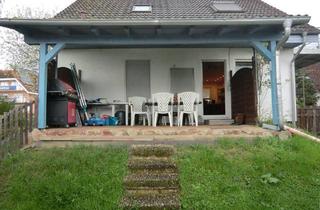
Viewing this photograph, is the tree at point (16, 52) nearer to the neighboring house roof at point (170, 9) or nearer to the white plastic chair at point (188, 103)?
the neighboring house roof at point (170, 9)

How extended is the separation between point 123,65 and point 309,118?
21.2 feet

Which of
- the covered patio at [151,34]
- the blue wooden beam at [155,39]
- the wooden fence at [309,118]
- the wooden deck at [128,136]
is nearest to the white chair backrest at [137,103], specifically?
the covered patio at [151,34]

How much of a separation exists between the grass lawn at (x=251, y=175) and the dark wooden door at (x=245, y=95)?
2400 mm

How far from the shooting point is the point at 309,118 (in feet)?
33.0

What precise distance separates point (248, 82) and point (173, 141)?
353 cm

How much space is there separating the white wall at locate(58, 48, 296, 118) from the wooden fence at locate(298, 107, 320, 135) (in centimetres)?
74

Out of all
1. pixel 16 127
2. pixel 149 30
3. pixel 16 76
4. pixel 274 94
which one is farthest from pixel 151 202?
pixel 16 76

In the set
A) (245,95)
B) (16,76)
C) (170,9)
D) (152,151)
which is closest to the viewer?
(152,151)

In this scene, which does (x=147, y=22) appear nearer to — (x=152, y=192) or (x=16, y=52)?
(x=152, y=192)

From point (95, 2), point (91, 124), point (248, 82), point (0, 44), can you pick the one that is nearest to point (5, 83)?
point (0, 44)

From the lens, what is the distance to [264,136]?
6.23 m

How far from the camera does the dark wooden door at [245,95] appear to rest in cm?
816

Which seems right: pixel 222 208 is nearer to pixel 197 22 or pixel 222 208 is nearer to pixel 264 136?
pixel 264 136

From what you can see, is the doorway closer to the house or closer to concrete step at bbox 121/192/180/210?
the house
